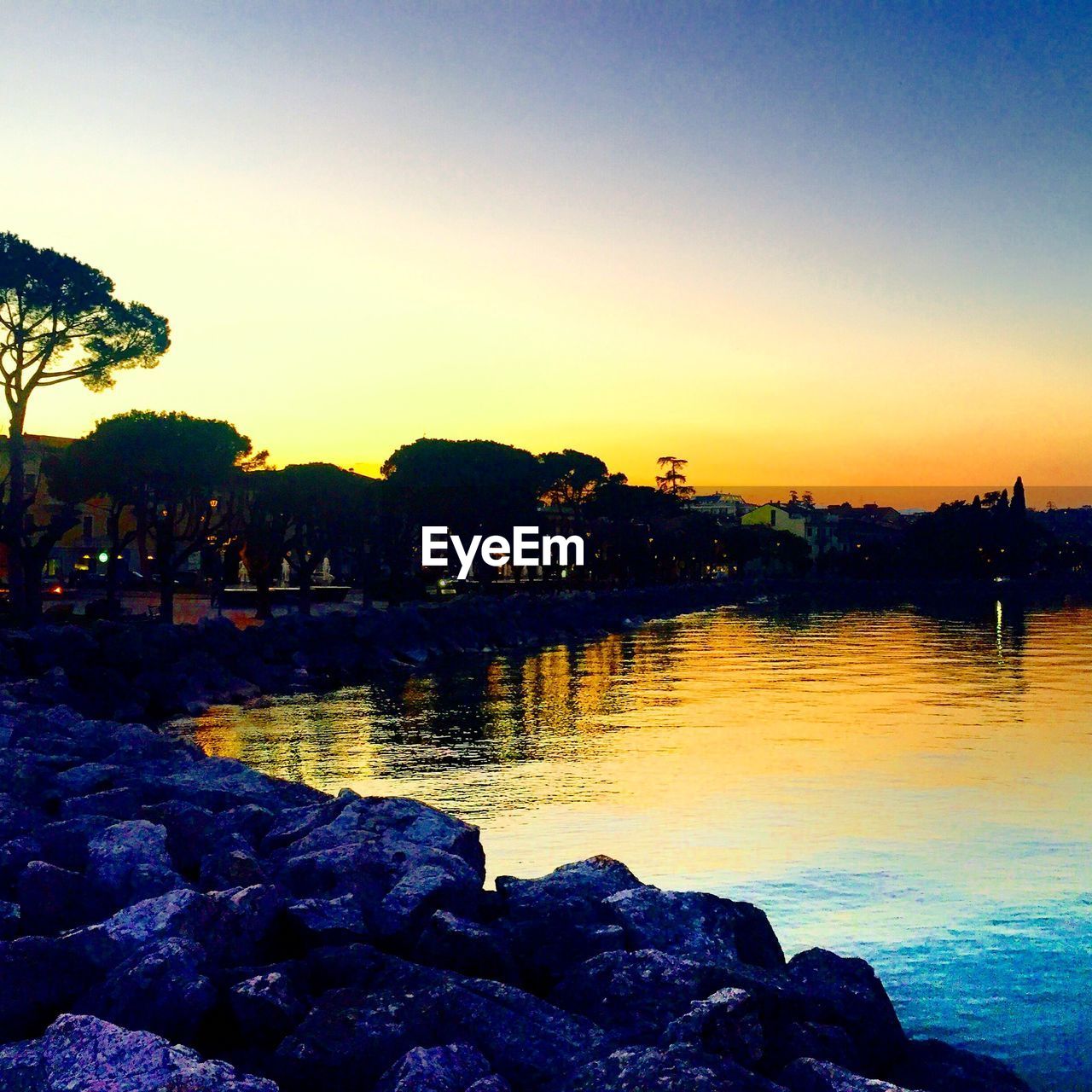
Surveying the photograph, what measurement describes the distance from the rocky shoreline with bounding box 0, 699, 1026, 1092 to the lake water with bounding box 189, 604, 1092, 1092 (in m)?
1.96

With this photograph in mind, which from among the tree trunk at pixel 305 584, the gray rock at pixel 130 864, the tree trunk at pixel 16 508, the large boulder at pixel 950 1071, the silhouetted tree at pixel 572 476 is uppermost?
the silhouetted tree at pixel 572 476

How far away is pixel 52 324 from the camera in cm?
4062

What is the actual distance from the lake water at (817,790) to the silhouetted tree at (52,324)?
1549cm

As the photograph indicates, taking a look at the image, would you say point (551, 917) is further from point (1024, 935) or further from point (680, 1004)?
point (1024, 935)

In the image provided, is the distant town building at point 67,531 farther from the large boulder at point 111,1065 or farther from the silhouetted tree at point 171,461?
the large boulder at point 111,1065

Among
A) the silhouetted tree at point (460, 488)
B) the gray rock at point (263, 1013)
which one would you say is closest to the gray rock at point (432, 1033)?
the gray rock at point (263, 1013)

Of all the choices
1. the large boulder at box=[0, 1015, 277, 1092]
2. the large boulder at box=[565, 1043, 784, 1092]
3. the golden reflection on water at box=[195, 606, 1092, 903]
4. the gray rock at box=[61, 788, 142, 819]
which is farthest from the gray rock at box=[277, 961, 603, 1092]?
the golden reflection on water at box=[195, 606, 1092, 903]

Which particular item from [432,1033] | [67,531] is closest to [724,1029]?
[432,1033]

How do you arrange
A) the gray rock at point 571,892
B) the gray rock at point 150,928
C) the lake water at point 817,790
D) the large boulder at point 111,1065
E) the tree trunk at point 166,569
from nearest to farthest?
the large boulder at point 111,1065
the gray rock at point 150,928
the gray rock at point 571,892
the lake water at point 817,790
the tree trunk at point 166,569

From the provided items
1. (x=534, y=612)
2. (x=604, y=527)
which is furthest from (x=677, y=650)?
(x=604, y=527)

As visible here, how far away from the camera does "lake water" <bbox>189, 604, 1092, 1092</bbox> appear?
9617 millimetres

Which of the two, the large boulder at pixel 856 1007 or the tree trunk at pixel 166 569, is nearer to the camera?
the large boulder at pixel 856 1007

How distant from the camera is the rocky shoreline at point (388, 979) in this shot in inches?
206

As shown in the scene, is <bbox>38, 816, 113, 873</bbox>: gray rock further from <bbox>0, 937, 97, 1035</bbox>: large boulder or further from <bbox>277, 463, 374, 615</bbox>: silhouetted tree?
<bbox>277, 463, 374, 615</bbox>: silhouetted tree
